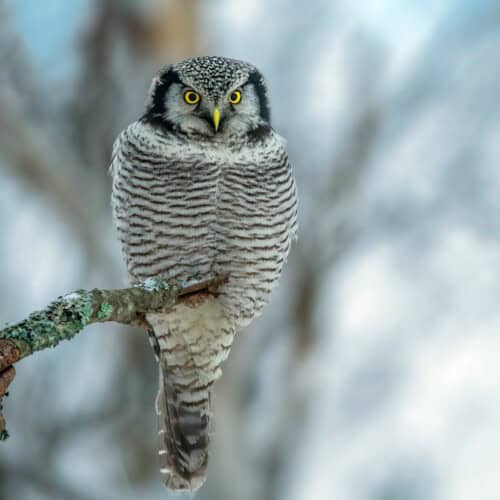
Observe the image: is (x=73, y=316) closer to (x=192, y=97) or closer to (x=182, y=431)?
(x=192, y=97)

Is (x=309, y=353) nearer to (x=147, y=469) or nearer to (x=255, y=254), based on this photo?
(x=147, y=469)

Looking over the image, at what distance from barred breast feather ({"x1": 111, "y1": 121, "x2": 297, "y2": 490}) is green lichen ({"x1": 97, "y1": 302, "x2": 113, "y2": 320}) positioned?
52.2 inches

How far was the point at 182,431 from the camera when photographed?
436 centimetres

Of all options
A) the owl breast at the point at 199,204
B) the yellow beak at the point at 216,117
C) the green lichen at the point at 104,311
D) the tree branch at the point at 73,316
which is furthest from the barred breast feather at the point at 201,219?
the green lichen at the point at 104,311

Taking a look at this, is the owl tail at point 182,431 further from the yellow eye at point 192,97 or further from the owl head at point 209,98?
the yellow eye at point 192,97

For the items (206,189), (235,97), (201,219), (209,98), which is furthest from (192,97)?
(201,219)

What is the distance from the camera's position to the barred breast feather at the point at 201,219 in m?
3.90

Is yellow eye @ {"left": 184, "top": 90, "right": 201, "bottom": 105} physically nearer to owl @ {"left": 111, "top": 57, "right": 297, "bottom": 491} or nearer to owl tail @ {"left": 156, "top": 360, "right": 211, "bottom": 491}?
owl @ {"left": 111, "top": 57, "right": 297, "bottom": 491}

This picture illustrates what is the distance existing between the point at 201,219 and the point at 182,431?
109 cm

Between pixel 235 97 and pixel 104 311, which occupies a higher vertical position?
pixel 235 97

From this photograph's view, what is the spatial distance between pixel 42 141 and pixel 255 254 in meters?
5.17

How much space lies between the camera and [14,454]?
9.45 m

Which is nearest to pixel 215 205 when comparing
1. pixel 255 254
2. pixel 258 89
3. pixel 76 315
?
pixel 255 254

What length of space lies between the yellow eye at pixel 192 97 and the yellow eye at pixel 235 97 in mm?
144
